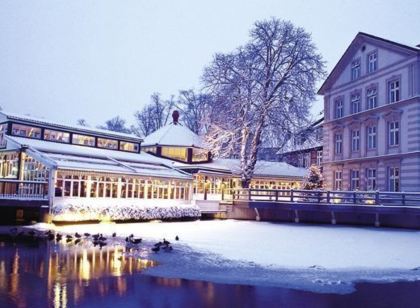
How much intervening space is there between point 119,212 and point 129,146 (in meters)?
12.7

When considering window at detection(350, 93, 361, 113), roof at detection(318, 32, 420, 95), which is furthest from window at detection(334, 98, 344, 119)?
roof at detection(318, 32, 420, 95)

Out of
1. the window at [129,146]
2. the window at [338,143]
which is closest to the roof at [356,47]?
the window at [338,143]

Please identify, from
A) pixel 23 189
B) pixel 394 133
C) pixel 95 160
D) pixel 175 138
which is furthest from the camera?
pixel 175 138

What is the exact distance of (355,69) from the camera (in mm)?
35406

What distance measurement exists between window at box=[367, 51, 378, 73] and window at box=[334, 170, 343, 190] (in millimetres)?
8326

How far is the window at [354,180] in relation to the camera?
3394 centimetres

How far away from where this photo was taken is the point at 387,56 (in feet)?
103

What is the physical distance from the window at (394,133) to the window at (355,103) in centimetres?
419

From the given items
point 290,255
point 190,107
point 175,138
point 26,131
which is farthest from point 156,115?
point 290,255

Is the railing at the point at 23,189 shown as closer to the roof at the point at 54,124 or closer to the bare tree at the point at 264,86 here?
the roof at the point at 54,124

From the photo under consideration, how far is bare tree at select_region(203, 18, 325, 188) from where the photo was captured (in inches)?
1470

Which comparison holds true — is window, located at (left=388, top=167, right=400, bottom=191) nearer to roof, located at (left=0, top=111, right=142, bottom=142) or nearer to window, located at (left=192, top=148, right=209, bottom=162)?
window, located at (left=192, top=148, right=209, bottom=162)

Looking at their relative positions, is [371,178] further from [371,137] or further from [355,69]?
[355,69]

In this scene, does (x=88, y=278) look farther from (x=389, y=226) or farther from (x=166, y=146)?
(x=166, y=146)
